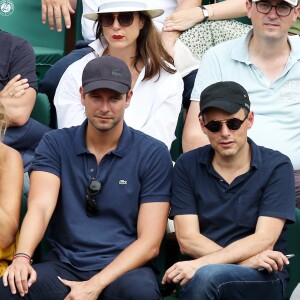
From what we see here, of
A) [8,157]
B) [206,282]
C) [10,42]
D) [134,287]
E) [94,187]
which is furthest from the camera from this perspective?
[10,42]

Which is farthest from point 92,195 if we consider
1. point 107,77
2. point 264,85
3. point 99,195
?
point 264,85

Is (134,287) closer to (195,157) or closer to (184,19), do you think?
(195,157)

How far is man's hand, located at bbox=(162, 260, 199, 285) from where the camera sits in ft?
14.0

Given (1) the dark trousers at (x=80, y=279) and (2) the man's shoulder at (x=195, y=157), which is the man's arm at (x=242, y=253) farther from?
(2) the man's shoulder at (x=195, y=157)

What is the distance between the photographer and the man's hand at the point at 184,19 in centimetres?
586

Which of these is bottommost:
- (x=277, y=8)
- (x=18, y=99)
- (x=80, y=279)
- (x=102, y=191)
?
(x=80, y=279)

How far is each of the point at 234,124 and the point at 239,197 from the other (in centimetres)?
33

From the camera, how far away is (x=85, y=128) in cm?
470

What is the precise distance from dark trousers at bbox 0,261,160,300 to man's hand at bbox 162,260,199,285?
0.25ft

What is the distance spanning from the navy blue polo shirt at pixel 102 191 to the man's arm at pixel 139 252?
5 centimetres

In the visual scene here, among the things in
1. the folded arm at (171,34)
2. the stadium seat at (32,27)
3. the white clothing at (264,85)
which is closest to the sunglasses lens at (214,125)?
the white clothing at (264,85)

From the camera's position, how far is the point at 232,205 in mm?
4426

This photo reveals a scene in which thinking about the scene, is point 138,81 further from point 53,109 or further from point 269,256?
point 269,256

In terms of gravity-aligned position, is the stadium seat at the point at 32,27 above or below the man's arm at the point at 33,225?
above
